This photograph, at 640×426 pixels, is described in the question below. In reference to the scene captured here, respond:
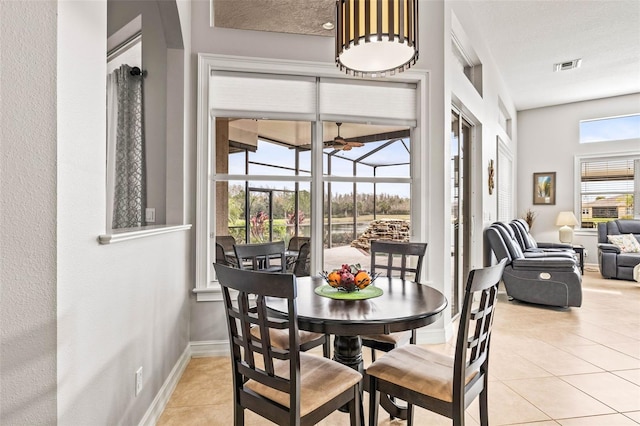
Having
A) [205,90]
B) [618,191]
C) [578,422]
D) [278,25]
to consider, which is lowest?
[578,422]

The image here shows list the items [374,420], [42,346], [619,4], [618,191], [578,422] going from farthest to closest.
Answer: [618,191] → [619,4] → [578,422] → [374,420] → [42,346]

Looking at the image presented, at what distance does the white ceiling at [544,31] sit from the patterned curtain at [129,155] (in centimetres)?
94

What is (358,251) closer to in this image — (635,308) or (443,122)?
(443,122)

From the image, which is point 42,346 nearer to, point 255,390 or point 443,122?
point 255,390

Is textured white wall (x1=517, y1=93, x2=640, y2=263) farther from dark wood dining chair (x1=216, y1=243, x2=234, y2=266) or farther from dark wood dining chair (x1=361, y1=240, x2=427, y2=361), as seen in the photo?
dark wood dining chair (x1=216, y1=243, x2=234, y2=266)

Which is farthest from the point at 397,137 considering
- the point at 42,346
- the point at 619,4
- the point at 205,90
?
the point at 619,4

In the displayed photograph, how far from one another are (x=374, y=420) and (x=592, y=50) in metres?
6.39

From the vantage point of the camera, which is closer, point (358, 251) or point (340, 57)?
point (340, 57)

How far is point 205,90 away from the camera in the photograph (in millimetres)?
3074

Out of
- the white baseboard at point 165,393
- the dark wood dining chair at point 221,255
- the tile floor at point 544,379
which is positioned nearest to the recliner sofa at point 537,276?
the tile floor at point 544,379

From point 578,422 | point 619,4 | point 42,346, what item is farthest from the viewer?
point 619,4

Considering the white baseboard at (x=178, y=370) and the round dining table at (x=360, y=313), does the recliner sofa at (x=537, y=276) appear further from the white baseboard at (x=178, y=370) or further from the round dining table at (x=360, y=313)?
the white baseboard at (x=178, y=370)

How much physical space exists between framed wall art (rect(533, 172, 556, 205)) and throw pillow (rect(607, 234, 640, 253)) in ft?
5.49

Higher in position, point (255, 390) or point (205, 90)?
point (205, 90)
